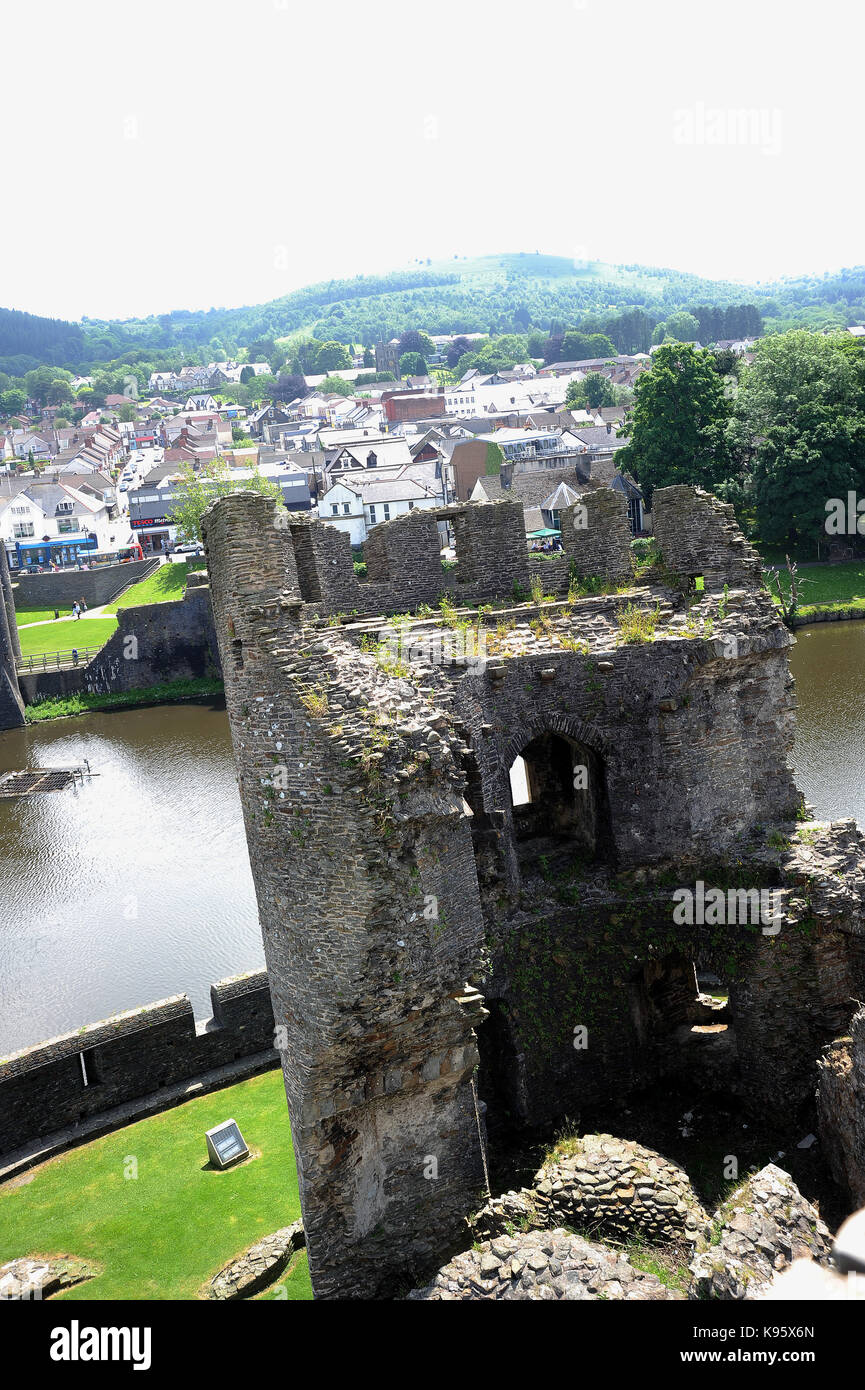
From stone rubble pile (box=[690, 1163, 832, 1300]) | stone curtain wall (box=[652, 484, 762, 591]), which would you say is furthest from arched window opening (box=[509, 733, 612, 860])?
stone rubble pile (box=[690, 1163, 832, 1300])

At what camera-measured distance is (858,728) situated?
30.7 m

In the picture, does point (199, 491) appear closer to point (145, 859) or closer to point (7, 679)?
point (7, 679)

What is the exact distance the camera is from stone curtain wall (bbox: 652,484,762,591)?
49.9ft

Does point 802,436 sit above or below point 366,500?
above

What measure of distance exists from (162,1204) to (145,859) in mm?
16109

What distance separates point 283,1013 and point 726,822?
6713 mm

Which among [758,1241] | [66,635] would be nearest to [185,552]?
[66,635]

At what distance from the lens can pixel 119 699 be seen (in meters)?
49.4

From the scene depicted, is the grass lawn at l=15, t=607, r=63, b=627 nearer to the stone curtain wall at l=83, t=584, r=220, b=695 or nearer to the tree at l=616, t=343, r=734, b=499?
the stone curtain wall at l=83, t=584, r=220, b=695

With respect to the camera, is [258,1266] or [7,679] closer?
[258,1266]

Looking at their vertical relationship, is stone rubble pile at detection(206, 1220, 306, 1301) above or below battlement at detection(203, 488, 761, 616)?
below

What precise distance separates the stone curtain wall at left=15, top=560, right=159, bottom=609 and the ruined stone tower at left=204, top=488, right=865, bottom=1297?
5353cm

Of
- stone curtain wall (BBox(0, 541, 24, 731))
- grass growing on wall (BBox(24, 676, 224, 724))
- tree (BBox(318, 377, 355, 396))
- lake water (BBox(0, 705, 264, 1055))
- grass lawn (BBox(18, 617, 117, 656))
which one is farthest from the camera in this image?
tree (BBox(318, 377, 355, 396))

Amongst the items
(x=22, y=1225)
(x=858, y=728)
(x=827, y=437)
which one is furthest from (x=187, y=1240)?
(x=827, y=437)
